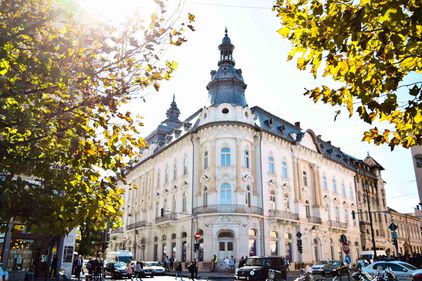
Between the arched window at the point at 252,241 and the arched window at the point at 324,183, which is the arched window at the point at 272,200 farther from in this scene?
the arched window at the point at 324,183

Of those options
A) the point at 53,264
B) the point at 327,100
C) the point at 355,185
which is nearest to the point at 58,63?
the point at 327,100

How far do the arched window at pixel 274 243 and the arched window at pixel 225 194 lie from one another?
645 cm

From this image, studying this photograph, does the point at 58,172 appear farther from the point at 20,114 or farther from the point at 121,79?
the point at 121,79

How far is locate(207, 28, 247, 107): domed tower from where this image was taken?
3752cm

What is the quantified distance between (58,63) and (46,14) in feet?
3.16

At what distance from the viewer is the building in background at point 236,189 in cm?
3347

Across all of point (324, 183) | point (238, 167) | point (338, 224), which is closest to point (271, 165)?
point (238, 167)

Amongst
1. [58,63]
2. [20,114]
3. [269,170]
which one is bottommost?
[20,114]

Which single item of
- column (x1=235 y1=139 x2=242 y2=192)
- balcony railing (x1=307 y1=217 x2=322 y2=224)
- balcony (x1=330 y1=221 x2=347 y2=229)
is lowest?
balcony (x1=330 y1=221 x2=347 y2=229)

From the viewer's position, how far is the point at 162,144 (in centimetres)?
4844

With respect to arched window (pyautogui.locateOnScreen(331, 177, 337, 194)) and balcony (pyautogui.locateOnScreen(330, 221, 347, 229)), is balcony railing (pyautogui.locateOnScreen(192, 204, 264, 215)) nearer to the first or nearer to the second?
balcony (pyautogui.locateOnScreen(330, 221, 347, 229))

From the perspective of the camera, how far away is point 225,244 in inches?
1284

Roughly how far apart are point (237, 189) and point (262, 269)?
1501 centimetres

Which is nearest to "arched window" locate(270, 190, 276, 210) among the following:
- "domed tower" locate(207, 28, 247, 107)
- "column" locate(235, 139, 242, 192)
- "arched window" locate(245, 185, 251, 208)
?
"arched window" locate(245, 185, 251, 208)
